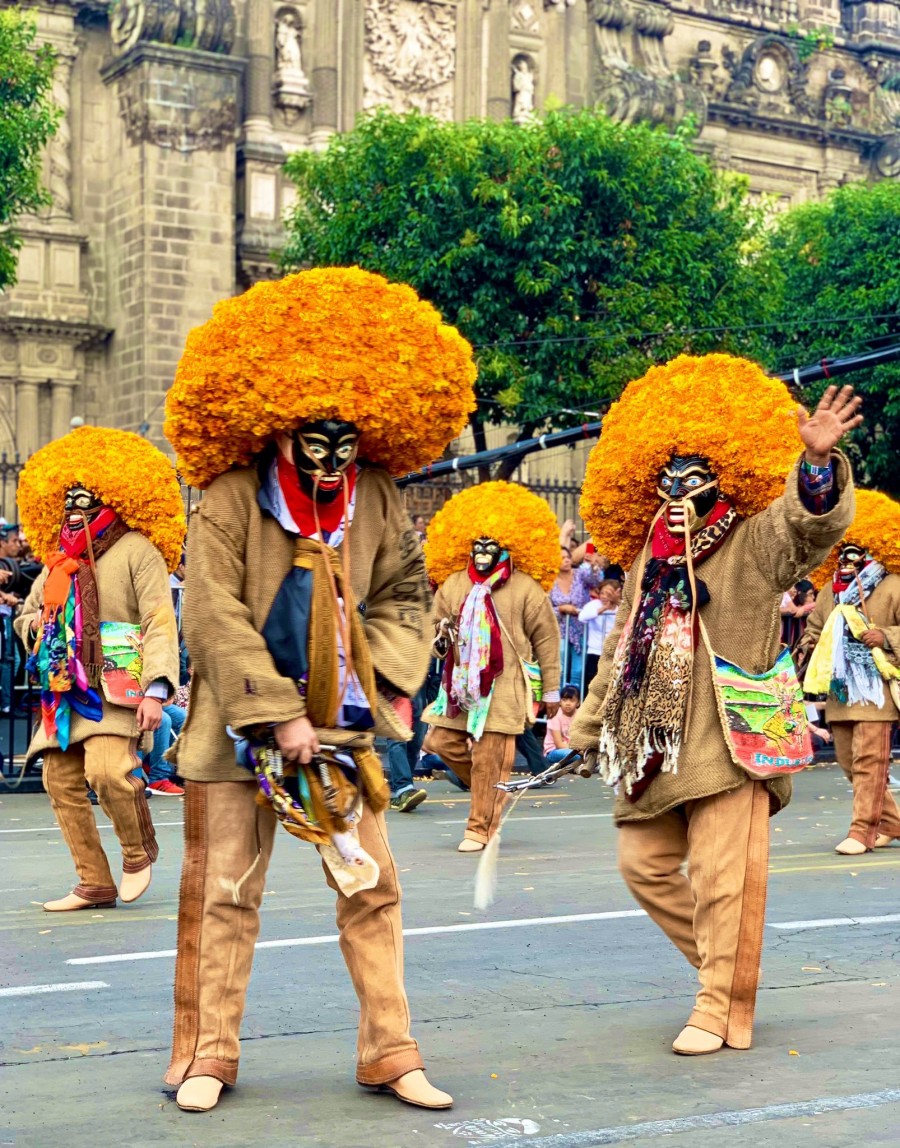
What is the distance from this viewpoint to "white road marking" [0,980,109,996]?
22.9ft

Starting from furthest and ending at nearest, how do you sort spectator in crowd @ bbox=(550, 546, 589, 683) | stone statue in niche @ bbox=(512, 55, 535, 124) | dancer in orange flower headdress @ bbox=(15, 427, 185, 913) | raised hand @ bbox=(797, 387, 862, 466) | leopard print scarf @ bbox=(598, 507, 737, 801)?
stone statue in niche @ bbox=(512, 55, 535, 124) < spectator in crowd @ bbox=(550, 546, 589, 683) < dancer in orange flower headdress @ bbox=(15, 427, 185, 913) < leopard print scarf @ bbox=(598, 507, 737, 801) < raised hand @ bbox=(797, 387, 862, 466)

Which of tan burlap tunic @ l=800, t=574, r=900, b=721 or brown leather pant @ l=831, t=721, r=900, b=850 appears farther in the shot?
tan burlap tunic @ l=800, t=574, r=900, b=721

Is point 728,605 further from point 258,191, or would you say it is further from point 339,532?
point 258,191

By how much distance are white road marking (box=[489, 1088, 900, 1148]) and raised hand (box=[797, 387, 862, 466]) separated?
1886mm

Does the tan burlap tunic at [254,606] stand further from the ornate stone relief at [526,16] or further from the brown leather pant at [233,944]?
the ornate stone relief at [526,16]

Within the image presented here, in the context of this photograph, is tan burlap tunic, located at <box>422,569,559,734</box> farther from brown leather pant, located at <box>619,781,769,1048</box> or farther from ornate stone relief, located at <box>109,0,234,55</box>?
ornate stone relief, located at <box>109,0,234,55</box>

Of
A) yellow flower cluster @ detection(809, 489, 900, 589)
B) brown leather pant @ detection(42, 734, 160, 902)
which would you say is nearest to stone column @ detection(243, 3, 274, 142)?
yellow flower cluster @ detection(809, 489, 900, 589)

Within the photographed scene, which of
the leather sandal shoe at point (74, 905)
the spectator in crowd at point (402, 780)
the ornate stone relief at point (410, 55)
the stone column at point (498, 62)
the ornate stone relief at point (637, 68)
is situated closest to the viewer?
the leather sandal shoe at point (74, 905)

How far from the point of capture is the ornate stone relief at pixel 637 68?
3897cm

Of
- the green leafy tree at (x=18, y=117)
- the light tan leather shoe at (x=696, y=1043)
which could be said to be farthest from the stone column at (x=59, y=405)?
the light tan leather shoe at (x=696, y=1043)

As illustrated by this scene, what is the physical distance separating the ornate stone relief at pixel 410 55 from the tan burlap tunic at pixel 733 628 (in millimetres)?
31132

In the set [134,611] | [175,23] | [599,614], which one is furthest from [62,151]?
[134,611]

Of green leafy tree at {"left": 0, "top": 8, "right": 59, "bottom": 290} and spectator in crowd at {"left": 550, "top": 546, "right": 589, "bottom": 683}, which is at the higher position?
green leafy tree at {"left": 0, "top": 8, "right": 59, "bottom": 290}

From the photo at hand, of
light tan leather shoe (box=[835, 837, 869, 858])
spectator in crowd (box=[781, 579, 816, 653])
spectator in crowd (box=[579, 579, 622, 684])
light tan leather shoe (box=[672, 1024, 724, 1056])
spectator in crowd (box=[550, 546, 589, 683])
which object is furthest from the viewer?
spectator in crowd (box=[550, 546, 589, 683])
